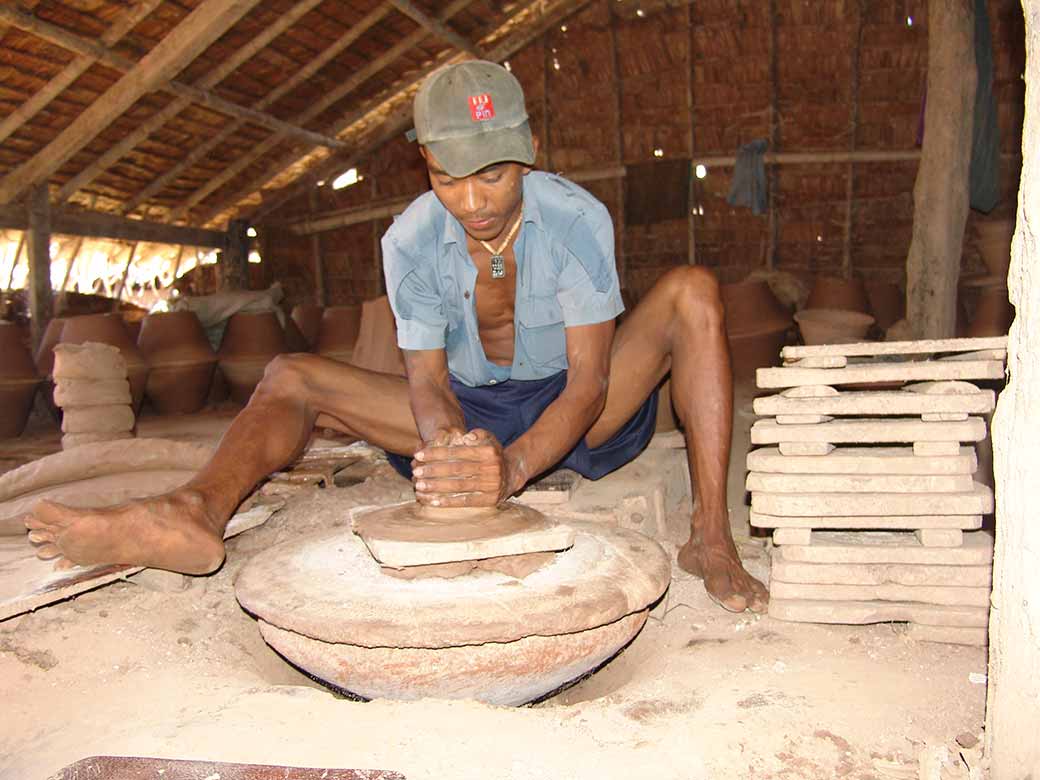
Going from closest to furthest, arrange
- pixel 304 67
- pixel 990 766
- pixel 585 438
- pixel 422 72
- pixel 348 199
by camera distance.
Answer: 1. pixel 990 766
2. pixel 585 438
3. pixel 304 67
4. pixel 422 72
5. pixel 348 199

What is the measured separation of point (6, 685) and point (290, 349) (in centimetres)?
578

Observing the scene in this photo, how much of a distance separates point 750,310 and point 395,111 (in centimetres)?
524

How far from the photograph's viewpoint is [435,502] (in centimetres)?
203

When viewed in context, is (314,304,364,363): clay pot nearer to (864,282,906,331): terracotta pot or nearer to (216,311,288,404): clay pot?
(216,311,288,404): clay pot

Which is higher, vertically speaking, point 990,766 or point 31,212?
point 31,212

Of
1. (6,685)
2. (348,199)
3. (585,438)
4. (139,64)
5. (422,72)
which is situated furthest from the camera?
(348,199)

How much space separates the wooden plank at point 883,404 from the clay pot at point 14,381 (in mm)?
5529

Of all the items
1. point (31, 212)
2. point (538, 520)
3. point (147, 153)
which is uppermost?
point (147, 153)

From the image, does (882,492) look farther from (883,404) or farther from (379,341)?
(379,341)

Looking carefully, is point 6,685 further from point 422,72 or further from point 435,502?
point 422,72

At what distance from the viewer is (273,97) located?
8.41 m

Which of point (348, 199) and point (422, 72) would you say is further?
point (348, 199)

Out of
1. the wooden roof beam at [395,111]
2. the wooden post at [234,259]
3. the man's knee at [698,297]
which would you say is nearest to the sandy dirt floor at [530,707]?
the man's knee at [698,297]

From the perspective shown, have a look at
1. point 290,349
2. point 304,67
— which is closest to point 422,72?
point 304,67
